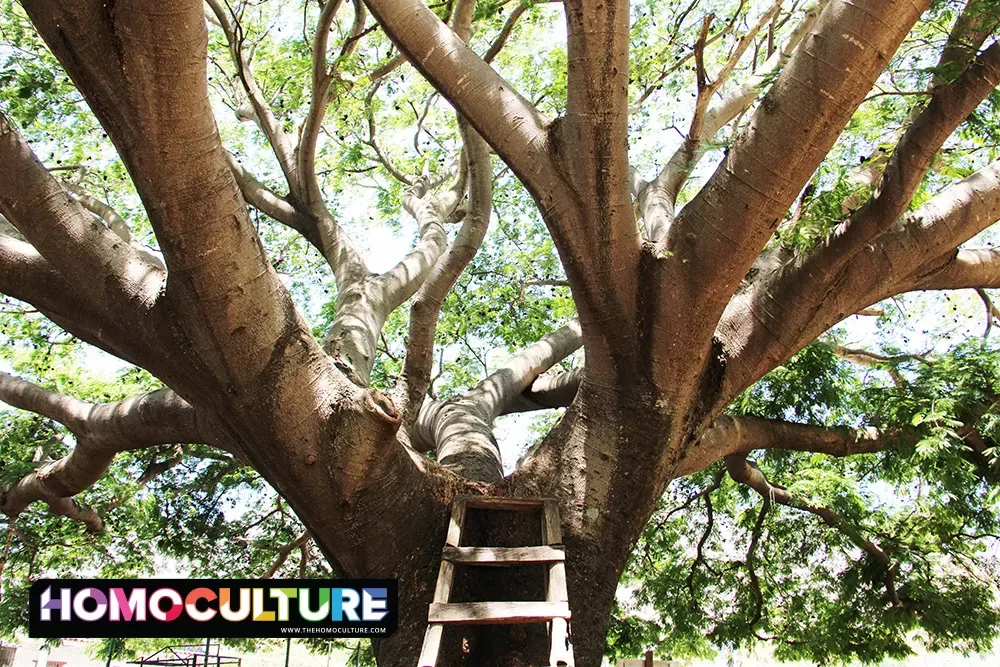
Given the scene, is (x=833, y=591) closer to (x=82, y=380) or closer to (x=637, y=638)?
(x=637, y=638)

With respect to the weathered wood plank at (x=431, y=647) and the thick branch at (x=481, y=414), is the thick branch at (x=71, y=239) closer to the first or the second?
the weathered wood plank at (x=431, y=647)

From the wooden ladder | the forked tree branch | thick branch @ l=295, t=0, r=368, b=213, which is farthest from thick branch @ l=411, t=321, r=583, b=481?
thick branch @ l=295, t=0, r=368, b=213

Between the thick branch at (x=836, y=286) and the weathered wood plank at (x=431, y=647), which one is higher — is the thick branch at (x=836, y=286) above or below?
above

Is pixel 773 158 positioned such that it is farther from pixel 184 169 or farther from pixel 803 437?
pixel 803 437

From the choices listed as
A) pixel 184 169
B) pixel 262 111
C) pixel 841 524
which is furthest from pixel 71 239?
pixel 841 524

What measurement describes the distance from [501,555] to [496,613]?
36 cm

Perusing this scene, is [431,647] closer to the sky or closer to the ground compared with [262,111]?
closer to the ground

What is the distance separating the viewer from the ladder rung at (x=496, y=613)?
2.80 m

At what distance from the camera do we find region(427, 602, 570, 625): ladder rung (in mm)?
2805

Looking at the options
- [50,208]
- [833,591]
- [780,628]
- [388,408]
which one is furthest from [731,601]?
[50,208]

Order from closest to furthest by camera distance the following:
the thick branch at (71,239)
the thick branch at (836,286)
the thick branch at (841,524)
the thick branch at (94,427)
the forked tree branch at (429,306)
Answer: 1. the thick branch at (71,239)
2. the thick branch at (836,286)
3. the thick branch at (94,427)
4. the forked tree branch at (429,306)
5. the thick branch at (841,524)

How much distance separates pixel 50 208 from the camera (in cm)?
291

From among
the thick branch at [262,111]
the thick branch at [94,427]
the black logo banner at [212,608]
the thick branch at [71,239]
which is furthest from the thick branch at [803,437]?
the thick branch at [262,111]

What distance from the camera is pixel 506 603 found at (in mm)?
2883
